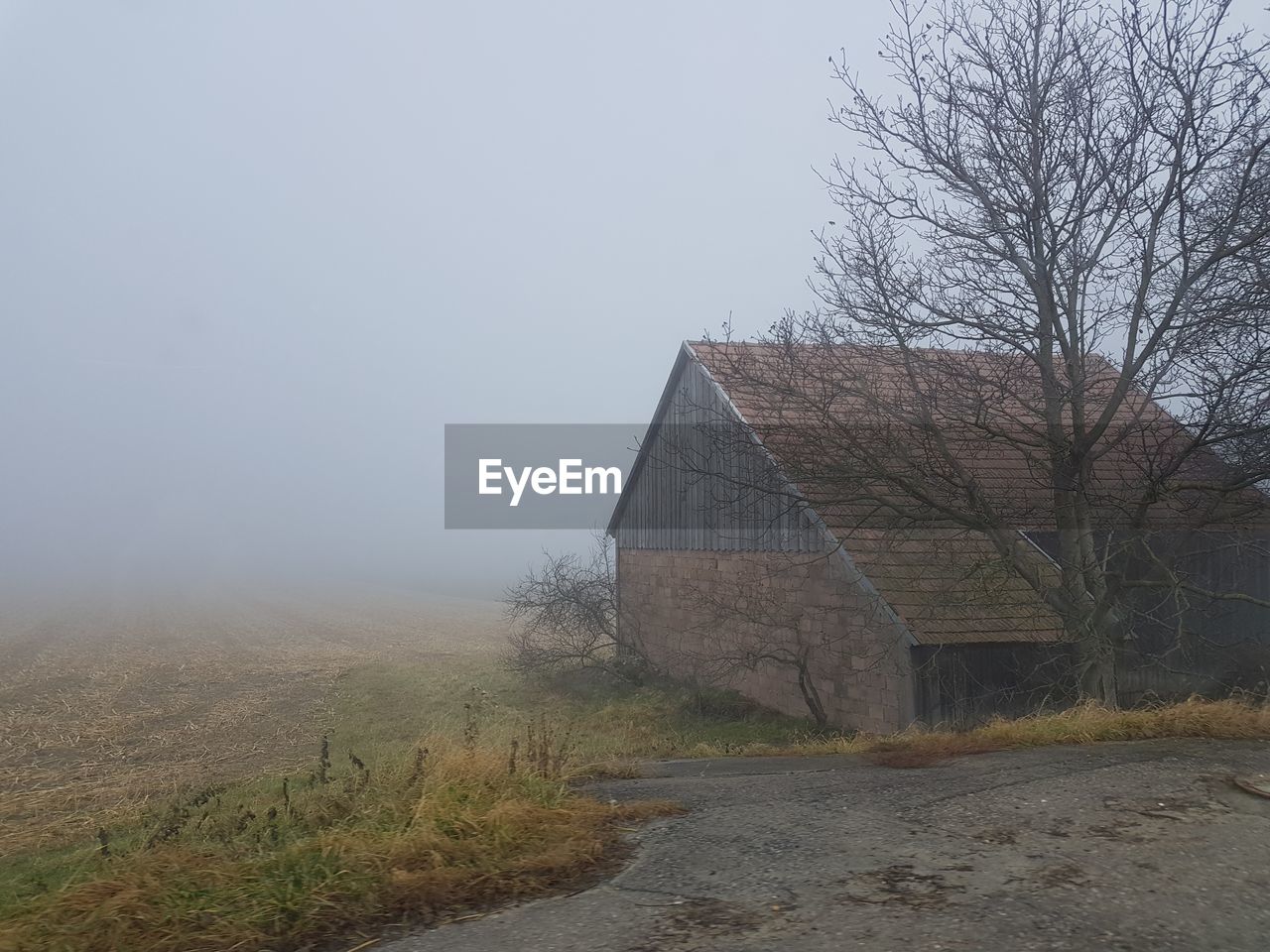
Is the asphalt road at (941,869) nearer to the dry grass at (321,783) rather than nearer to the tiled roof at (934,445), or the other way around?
the dry grass at (321,783)

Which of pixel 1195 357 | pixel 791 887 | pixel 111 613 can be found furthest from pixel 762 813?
pixel 111 613

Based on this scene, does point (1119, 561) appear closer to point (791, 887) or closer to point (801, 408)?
point (801, 408)

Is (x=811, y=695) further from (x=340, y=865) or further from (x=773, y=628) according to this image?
(x=340, y=865)

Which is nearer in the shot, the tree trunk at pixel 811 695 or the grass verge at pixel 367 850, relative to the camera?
the grass verge at pixel 367 850

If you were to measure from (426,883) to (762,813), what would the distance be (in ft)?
6.97

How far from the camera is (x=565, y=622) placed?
74.2ft

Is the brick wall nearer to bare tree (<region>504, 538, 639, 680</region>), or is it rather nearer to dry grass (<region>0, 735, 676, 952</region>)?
bare tree (<region>504, 538, 639, 680</region>)

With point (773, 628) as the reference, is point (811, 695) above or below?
below

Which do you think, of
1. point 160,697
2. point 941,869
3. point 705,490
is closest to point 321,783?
point 941,869

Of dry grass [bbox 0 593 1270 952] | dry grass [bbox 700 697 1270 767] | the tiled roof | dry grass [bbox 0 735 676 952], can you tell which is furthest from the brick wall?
dry grass [bbox 0 735 676 952]

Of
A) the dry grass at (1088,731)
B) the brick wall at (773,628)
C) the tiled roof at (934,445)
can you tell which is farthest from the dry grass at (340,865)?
the brick wall at (773,628)

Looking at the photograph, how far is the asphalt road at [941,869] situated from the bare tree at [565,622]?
15569 mm

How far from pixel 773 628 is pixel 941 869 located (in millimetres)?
12428

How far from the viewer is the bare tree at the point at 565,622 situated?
22109 millimetres
